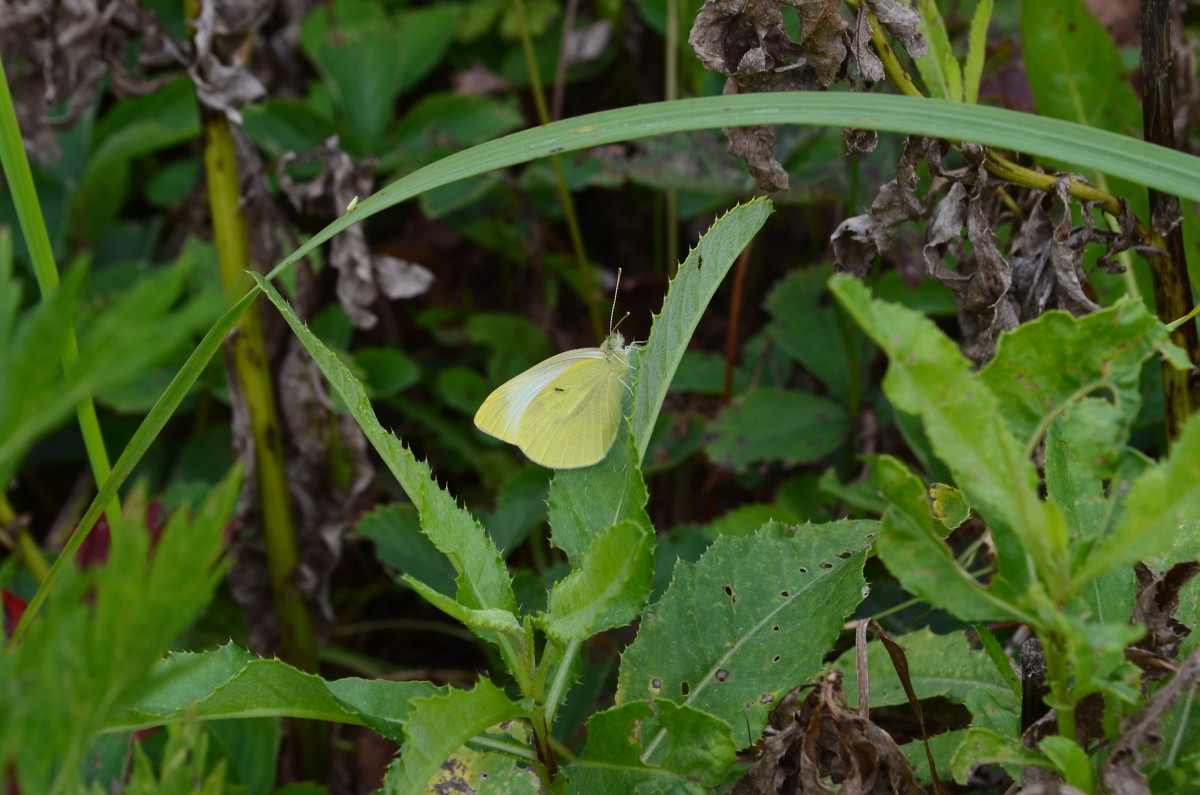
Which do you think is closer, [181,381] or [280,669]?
[280,669]

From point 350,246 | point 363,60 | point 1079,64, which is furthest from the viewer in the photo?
point 363,60

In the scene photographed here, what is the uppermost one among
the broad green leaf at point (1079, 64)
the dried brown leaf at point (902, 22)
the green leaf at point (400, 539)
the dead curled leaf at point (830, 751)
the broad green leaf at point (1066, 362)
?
the dried brown leaf at point (902, 22)

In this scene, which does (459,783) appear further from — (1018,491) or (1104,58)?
(1104,58)

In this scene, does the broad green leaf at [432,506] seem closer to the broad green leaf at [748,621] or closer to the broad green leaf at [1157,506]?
the broad green leaf at [748,621]

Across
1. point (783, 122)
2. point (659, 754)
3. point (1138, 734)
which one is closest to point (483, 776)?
point (659, 754)

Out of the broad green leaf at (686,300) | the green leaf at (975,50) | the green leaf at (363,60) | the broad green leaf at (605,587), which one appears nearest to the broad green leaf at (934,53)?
the green leaf at (975,50)

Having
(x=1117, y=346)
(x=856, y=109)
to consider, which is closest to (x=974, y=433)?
(x=1117, y=346)

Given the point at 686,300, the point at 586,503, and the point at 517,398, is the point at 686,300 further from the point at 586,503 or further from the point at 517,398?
the point at 517,398
